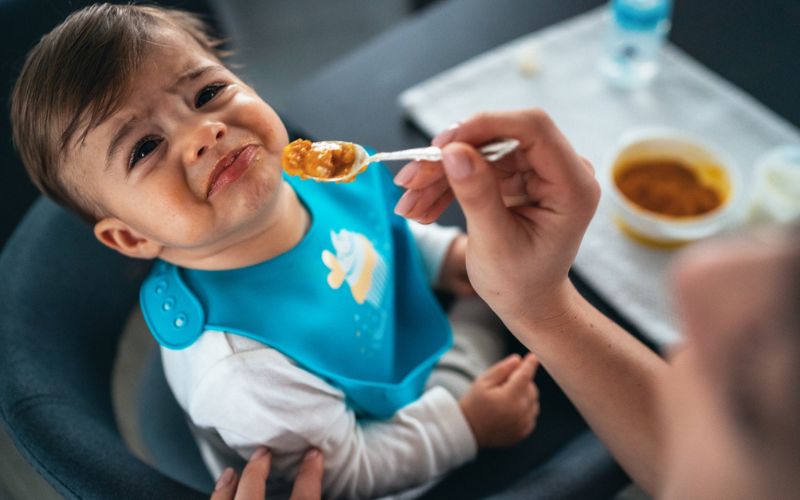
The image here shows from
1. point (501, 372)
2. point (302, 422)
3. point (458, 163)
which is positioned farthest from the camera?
point (501, 372)

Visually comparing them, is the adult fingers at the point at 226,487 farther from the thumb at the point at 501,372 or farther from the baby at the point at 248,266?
the thumb at the point at 501,372

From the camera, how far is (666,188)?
928mm

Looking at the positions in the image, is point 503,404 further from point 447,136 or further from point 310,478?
point 447,136

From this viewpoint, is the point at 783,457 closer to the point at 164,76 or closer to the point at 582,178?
the point at 582,178

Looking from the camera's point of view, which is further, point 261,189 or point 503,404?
point 503,404

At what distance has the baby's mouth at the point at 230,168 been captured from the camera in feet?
2.14

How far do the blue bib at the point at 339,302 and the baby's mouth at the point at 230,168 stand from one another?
0.45ft

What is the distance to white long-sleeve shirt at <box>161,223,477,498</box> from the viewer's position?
2.28ft

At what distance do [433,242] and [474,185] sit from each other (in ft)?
1.50

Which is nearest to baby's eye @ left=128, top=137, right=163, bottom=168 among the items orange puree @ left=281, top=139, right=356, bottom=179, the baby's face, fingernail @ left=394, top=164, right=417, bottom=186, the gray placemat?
the baby's face

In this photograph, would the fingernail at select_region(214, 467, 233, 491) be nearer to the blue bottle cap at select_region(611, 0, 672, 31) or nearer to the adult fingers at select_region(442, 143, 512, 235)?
the adult fingers at select_region(442, 143, 512, 235)

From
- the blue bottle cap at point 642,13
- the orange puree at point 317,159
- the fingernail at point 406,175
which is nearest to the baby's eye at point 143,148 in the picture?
the orange puree at point 317,159

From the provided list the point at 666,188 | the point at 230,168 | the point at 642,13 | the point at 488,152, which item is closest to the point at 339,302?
the point at 230,168

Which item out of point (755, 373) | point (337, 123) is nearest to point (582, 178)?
point (755, 373)
